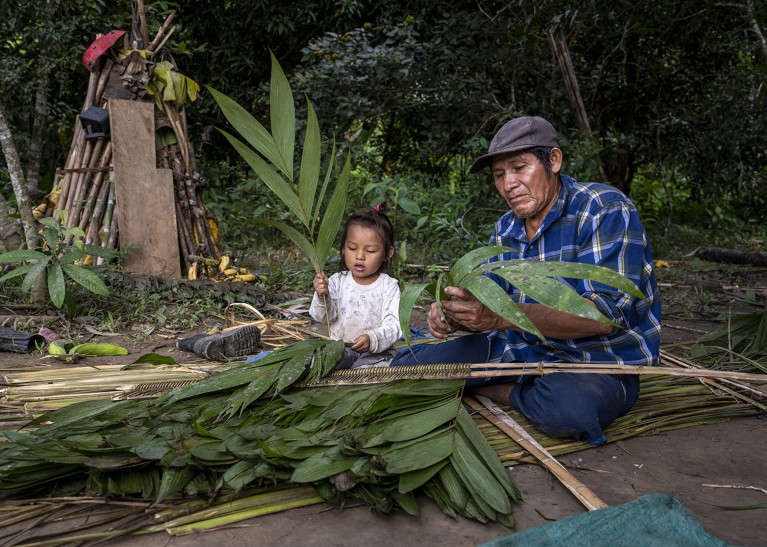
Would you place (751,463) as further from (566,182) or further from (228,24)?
(228,24)

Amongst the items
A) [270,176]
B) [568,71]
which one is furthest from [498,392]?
[568,71]

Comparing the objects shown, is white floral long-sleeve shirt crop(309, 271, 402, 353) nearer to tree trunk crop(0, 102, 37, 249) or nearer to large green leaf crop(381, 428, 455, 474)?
large green leaf crop(381, 428, 455, 474)

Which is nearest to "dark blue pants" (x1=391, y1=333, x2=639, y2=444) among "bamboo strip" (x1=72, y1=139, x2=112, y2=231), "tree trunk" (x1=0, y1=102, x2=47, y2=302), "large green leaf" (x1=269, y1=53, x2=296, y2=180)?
"large green leaf" (x1=269, y1=53, x2=296, y2=180)

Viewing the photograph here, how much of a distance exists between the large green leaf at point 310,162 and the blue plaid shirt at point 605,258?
2.55 feet

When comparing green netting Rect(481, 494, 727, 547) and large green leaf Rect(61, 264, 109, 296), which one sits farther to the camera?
large green leaf Rect(61, 264, 109, 296)

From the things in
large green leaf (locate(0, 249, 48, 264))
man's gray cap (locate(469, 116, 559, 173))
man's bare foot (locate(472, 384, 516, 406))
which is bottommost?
man's bare foot (locate(472, 384, 516, 406))

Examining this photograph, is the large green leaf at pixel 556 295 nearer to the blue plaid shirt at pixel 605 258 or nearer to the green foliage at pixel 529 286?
the green foliage at pixel 529 286

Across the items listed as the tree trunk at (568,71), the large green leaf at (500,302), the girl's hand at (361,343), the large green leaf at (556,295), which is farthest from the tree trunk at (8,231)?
the tree trunk at (568,71)

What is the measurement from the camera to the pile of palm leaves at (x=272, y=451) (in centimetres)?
162

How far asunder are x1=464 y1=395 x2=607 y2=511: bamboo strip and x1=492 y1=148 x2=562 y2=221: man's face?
664 millimetres

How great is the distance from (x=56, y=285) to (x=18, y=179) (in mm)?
839

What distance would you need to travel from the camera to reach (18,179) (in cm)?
389

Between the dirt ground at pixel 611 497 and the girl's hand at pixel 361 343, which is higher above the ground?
the girl's hand at pixel 361 343

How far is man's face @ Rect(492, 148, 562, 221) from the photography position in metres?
2.23
